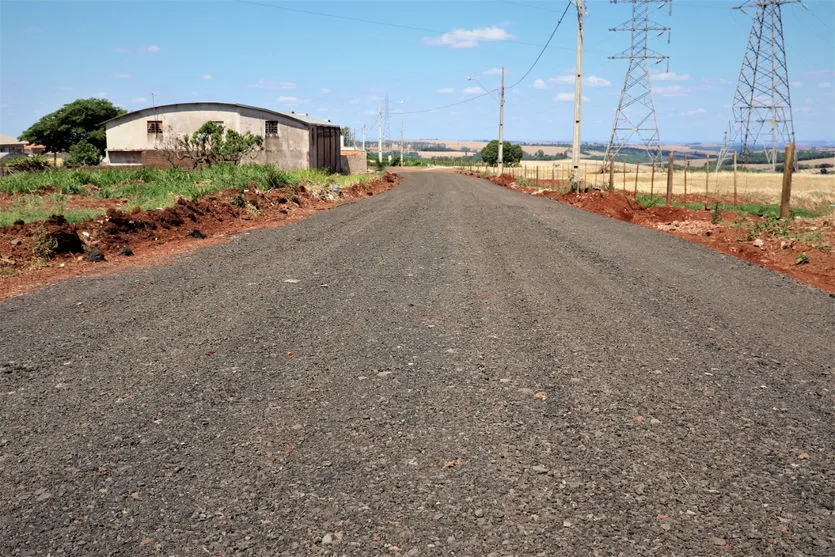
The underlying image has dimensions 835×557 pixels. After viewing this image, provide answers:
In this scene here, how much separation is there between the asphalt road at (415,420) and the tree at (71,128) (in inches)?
3235

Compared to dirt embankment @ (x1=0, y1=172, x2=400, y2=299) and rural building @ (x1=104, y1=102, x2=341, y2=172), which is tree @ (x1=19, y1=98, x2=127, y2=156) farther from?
dirt embankment @ (x1=0, y1=172, x2=400, y2=299)

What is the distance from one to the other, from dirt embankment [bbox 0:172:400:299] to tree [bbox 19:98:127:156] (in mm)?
71920

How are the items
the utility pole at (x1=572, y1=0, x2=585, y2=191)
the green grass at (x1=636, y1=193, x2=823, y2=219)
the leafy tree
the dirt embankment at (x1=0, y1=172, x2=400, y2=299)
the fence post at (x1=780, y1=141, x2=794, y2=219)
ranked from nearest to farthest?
1. the dirt embankment at (x1=0, y1=172, x2=400, y2=299)
2. the fence post at (x1=780, y1=141, x2=794, y2=219)
3. the green grass at (x1=636, y1=193, x2=823, y2=219)
4. the utility pole at (x1=572, y1=0, x2=585, y2=191)
5. the leafy tree

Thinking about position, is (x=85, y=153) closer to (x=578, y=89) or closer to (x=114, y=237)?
(x=578, y=89)

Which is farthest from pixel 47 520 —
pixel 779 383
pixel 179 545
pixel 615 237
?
pixel 615 237

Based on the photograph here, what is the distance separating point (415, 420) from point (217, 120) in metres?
47.6

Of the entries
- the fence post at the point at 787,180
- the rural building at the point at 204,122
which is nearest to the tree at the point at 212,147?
the rural building at the point at 204,122

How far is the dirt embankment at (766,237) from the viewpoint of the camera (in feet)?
35.3

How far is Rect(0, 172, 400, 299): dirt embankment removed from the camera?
9.81 meters

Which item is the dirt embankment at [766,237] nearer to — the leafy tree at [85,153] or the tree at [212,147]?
the tree at [212,147]

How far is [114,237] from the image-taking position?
11.9 meters

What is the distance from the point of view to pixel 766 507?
3322 mm

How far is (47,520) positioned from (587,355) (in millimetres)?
4151

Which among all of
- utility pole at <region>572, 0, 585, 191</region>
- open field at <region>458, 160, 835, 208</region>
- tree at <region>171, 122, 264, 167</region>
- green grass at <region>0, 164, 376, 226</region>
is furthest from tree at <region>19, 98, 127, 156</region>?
utility pole at <region>572, 0, 585, 191</region>
